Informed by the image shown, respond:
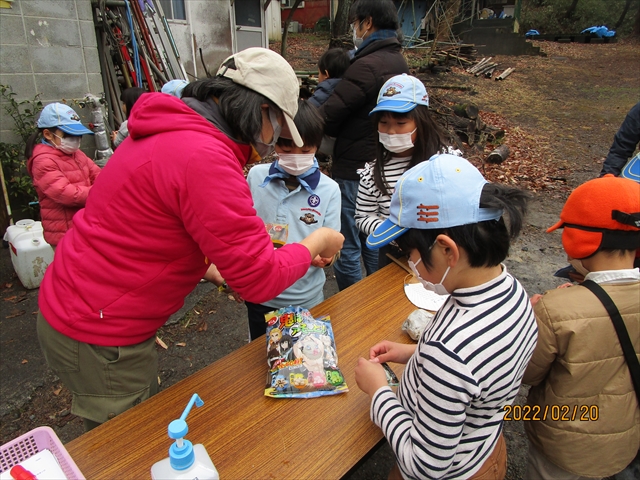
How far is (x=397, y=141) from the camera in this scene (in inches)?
102

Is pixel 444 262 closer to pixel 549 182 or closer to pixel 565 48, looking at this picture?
pixel 549 182

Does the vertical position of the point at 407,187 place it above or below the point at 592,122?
above

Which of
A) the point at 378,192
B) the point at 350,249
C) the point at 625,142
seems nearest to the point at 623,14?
the point at 625,142

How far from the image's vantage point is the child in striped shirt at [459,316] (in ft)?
3.40

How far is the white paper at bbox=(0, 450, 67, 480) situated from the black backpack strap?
1688 millimetres

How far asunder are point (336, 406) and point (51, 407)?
7.97 ft

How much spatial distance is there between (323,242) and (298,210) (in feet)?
1.94

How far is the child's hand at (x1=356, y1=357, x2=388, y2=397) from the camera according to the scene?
1330mm

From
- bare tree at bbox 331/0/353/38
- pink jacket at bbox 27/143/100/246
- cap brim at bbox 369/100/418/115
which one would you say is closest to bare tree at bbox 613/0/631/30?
bare tree at bbox 331/0/353/38

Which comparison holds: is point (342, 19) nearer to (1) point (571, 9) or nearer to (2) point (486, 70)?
(2) point (486, 70)

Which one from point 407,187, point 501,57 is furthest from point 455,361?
point 501,57

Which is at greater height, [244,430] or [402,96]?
[402,96]

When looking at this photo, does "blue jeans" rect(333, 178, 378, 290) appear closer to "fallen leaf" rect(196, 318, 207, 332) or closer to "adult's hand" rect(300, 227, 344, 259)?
"fallen leaf" rect(196, 318, 207, 332)

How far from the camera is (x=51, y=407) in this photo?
9.39ft
